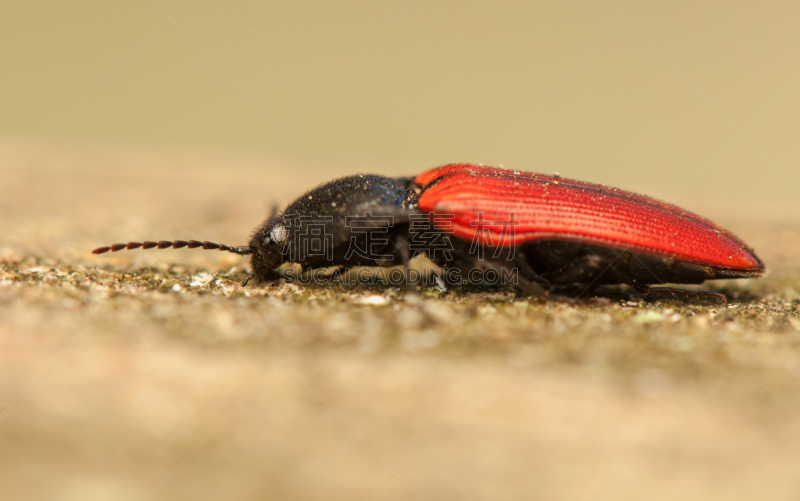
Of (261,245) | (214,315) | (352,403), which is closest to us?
(352,403)

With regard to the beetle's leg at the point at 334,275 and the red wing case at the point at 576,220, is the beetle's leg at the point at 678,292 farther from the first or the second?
the beetle's leg at the point at 334,275

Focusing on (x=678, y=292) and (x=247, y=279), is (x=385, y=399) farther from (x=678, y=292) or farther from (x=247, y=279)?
(x=678, y=292)

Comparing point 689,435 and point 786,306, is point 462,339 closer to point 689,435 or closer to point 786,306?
point 689,435

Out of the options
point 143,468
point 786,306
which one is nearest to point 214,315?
point 143,468

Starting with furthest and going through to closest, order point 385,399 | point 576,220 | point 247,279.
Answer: point 247,279 < point 576,220 < point 385,399

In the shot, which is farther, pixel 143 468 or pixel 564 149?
pixel 564 149

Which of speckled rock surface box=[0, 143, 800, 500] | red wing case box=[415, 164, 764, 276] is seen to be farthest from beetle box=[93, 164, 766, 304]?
speckled rock surface box=[0, 143, 800, 500]

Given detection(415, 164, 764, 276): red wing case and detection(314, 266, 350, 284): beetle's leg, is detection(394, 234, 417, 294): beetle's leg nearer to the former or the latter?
detection(415, 164, 764, 276): red wing case

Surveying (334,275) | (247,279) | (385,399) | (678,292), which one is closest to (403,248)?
(334,275)
